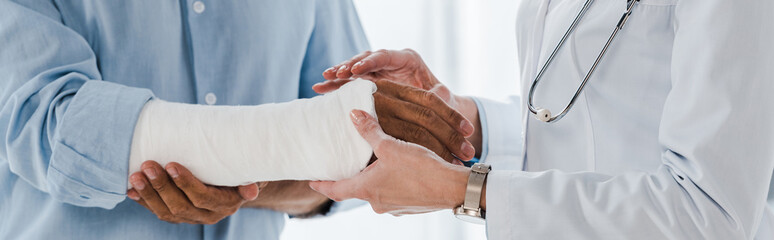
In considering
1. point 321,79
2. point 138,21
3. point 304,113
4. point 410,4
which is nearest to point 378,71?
point 321,79

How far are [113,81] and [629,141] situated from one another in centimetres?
86

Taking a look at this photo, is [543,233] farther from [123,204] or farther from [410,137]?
[123,204]

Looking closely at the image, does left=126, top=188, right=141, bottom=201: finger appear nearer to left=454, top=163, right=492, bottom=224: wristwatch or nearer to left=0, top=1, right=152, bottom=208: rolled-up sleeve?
left=0, top=1, right=152, bottom=208: rolled-up sleeve

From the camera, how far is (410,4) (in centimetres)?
227

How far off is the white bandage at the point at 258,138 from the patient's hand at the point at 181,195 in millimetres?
20

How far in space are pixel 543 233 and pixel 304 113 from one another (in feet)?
1.40

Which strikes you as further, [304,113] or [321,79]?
[321,79]

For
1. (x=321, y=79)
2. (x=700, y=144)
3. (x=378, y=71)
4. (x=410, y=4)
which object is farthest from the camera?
(x=410, y=4)

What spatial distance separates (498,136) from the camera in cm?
133

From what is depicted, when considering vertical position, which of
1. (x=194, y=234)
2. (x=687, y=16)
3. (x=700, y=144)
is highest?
(x=687, y=16)

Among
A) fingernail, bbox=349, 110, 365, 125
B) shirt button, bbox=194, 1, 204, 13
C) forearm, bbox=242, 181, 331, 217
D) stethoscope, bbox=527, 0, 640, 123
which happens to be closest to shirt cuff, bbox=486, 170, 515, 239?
stethoscope, bbox=527, 0, 640, 123

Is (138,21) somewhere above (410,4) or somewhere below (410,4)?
above

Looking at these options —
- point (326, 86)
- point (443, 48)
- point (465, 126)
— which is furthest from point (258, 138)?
point (443, 48)

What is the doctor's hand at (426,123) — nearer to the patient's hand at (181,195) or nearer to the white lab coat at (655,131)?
the white lab coat at (655,131)
